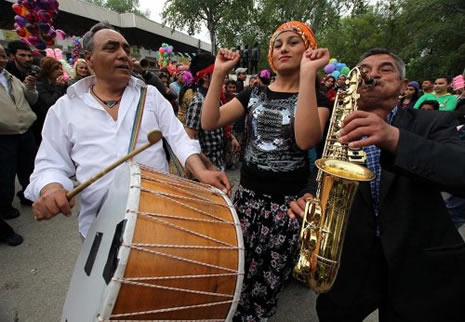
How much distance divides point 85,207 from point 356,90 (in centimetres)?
155

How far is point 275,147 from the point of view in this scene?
160 centimetres

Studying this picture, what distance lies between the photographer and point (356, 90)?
47.3 inches

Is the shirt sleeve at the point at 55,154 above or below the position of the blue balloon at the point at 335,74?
below

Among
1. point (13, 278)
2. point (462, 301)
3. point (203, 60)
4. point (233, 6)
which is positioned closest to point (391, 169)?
point (462, 301)

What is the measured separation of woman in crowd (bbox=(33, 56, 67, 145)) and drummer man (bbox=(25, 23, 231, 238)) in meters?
2.86

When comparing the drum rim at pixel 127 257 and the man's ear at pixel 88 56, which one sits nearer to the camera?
the drum rim at pixel 127 257

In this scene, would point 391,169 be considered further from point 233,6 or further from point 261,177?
point 233,6

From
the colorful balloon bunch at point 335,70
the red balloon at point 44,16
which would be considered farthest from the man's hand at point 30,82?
the colorful balloon bunch at point 335,70

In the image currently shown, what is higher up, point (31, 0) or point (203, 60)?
point (31, 0)

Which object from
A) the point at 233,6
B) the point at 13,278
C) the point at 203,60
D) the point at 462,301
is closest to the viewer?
the point at 462,301

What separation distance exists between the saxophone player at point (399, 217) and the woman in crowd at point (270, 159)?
0.72ft

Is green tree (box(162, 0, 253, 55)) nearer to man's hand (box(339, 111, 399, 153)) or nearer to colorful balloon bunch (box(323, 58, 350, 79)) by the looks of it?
colorful balloon bunch (box(323, 58, 350, 79))

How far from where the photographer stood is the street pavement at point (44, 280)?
7.40 ft

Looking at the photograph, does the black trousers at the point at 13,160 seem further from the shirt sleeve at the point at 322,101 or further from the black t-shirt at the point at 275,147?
the shirt sleeve at the point at 322,101
